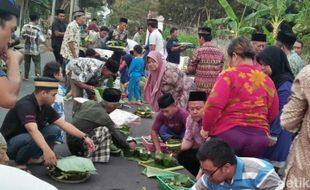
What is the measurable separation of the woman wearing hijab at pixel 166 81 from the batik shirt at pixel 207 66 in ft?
2.17

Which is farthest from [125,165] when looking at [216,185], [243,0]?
[243,0]

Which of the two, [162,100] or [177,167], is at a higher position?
[162,100]

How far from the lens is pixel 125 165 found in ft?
19.9

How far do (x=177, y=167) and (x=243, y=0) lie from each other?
12173mm

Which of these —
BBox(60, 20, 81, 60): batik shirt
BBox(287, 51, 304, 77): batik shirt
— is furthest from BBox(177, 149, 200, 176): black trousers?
BBox(60, 20, 81, 60): batik shirt

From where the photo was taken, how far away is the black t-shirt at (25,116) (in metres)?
5.00

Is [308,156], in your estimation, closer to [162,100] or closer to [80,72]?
[162,100]

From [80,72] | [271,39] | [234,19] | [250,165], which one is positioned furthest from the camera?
[234,19]

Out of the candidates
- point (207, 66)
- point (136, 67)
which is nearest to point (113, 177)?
point (207, 66)

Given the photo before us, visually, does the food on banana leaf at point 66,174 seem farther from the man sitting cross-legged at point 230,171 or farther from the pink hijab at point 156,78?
the man sitting cross-legged at point 230,171

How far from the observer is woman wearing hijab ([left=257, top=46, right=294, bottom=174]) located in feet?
16.4

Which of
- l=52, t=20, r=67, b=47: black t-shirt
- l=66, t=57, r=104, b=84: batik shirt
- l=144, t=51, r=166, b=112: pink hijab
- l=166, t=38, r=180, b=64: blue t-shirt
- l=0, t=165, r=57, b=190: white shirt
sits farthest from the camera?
l=166, t=38, r=180, b=64: blue t-shirt

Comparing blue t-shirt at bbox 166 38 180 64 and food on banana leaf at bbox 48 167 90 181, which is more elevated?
blue t-shirt at bbox 166 38 180 64

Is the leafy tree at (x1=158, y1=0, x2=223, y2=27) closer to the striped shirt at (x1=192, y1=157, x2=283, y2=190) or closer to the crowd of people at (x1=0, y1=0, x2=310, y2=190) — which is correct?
the crowd of people at (x1=0, y1=0, x2=310, y2=190)
